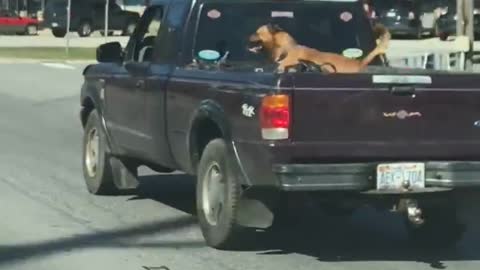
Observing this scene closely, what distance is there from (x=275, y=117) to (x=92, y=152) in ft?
14.3

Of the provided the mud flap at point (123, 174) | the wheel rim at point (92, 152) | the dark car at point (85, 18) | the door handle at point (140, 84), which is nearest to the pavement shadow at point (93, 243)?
the door handle at point (140, 84)

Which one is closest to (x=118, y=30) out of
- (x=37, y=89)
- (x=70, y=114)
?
(x=37, y=89)

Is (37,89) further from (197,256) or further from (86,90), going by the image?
(197,256)

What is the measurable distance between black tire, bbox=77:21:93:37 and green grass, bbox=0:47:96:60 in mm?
12917

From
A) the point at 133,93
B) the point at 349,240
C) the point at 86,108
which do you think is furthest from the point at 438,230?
the point at 86,108

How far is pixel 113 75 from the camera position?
35.2 ft

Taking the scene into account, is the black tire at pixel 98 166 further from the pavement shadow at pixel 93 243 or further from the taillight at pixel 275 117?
the taillight at pixel 275 117

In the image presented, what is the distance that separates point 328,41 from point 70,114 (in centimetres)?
1132

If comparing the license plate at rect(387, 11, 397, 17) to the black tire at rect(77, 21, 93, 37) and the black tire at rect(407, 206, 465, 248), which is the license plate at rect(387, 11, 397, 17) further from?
the black tire at rect(407, 206, 465, 248)

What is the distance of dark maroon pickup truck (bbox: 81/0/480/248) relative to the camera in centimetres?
768

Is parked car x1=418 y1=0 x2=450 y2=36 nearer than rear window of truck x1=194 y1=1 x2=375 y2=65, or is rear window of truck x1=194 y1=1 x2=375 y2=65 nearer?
rear window of truck x1=194 y1=1 x2=375 y2=65

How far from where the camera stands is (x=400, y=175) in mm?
7828

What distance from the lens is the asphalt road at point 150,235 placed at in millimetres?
8312

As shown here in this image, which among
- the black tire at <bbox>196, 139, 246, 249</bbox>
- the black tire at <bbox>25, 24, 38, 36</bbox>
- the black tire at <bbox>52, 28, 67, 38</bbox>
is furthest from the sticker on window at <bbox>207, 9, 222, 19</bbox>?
the black tire at <bbox>25, 24, 38, 36</bbox>
